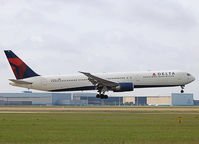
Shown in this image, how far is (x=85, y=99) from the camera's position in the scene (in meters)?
173

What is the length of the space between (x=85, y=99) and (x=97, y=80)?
343 feet

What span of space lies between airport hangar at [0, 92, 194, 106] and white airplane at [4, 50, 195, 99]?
277ft

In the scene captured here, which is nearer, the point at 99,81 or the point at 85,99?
the point at 99,81

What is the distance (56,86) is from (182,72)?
20338 mm

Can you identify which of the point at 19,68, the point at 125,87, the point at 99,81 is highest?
the point at 19,68

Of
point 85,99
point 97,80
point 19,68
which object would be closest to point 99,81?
point 97,80

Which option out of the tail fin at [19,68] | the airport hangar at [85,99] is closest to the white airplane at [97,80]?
the tail fin at [19,68]

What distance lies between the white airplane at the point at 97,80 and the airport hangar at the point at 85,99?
84303 millimetres

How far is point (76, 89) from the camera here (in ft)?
236

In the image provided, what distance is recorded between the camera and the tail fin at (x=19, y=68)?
7312 centimetres

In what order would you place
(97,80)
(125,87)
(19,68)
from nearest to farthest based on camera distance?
1. (125,87)
2. (97,80)
3. (19,68)

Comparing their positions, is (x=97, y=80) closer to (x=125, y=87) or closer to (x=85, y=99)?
(x=125, y=87)

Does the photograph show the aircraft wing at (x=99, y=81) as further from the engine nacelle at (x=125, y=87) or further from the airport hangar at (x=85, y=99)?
the airport hangar at (x=85, y=99)

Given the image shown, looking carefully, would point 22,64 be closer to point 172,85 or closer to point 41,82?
point 41,82
